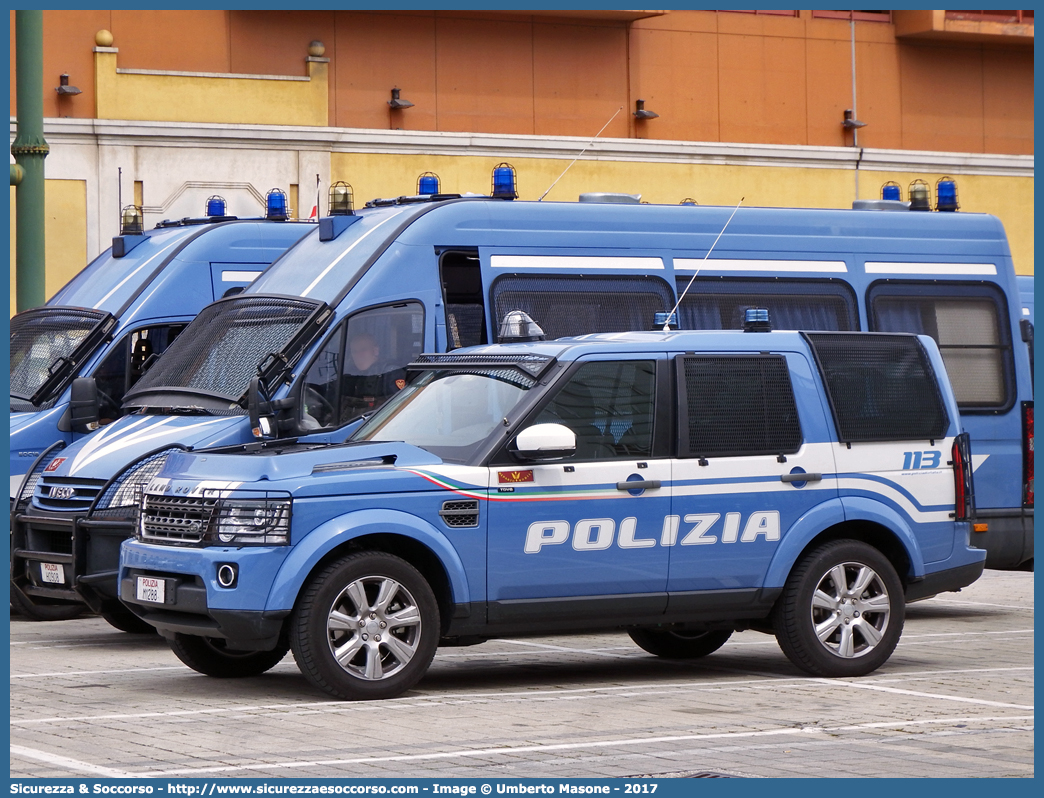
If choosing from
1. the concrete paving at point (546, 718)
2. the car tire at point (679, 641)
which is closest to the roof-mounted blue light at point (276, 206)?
the concrete paving at point (546, 718)

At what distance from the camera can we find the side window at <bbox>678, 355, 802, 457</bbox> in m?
10.3

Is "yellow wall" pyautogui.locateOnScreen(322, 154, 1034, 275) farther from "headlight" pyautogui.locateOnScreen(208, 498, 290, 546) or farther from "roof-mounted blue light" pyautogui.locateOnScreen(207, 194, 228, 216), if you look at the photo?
"headlight" pyautogui.locateOnScreen(208, 498, 290, 546)

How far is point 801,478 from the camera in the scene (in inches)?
413

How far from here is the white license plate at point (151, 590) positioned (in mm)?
9688

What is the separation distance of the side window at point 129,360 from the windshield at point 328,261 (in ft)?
4.30

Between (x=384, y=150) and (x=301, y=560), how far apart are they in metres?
19.1

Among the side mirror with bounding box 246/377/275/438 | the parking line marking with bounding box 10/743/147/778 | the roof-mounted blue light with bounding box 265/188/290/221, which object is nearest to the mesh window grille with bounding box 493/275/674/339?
the side mirror with bounding box 246/377/275/438

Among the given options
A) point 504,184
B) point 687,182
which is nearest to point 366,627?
point 504,184

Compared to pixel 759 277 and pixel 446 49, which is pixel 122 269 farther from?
pixel 446 49

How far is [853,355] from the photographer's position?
35.9 ft

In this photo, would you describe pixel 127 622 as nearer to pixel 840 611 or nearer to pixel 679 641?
pixel 679 641

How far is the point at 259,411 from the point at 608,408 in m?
3.16

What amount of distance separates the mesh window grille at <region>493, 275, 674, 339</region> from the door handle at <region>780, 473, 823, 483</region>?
11.7 feet
